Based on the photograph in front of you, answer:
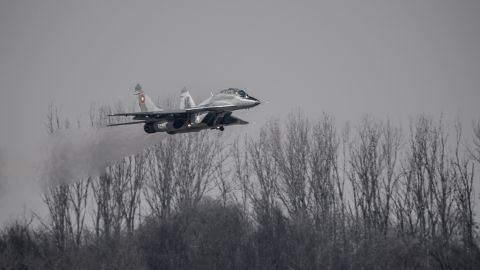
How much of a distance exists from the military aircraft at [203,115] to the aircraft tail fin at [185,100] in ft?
0.25

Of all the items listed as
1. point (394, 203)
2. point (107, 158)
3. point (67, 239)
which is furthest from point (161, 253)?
point (394, 203)

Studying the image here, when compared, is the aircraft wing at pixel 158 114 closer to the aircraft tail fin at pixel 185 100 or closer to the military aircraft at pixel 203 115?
the military aircraft at pixel 203 115

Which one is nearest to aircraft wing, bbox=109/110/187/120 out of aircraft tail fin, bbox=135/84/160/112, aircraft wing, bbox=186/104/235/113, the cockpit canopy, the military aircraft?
the military aircraft

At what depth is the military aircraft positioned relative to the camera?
43.4 meters

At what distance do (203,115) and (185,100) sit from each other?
89.2 inches

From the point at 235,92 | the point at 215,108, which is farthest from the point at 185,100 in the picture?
the point at 235,92

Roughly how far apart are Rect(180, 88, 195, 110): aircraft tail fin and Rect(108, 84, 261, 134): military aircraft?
0.25 feet

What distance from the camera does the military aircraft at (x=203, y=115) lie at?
43.4 m

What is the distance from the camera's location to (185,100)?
4603 centimetres

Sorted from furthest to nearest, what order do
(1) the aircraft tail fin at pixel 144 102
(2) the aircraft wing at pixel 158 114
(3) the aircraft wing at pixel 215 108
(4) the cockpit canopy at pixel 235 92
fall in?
(1) the aircraft tail fin at pixel 144 102 < (2) the aircraft wing at pixel 158 114 < (4) the cockpit canopy at pixel 235 92 < (3) the aircraft wing at pixel 215 108

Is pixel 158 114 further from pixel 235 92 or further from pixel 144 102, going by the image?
pixel 144 102

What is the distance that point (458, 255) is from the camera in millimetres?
54875

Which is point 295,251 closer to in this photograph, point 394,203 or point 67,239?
point 394,203

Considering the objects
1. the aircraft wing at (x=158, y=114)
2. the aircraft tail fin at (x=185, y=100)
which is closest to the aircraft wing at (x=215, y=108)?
the aircraft wing at (x=158, y=114)
